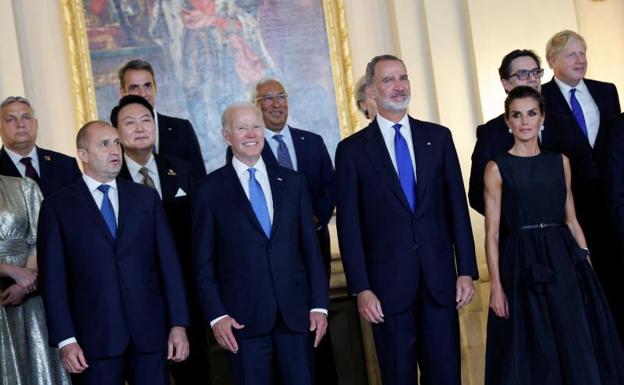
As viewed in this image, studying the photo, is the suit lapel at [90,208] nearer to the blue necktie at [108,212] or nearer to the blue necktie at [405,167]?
the blue necktie at [108,212]

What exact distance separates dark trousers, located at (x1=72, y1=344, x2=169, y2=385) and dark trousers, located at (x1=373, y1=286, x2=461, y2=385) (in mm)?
1013

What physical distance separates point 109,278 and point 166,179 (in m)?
0.90

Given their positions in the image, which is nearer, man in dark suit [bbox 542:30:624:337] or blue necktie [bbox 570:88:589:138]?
man in dark suit [bbox 542:30:624:337]

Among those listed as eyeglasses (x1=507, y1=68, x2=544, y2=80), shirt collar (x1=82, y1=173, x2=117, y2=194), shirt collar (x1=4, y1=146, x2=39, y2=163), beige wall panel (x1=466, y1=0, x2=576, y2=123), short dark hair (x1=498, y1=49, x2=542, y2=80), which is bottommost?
shirt collar (x1=82, y1=173, x2=117, y2=194)

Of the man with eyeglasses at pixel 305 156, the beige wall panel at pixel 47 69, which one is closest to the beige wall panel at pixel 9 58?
the beige wall panel at pixel 47 69

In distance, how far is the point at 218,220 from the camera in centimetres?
475

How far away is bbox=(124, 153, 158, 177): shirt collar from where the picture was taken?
5.35 metres

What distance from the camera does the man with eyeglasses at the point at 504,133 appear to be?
5473 mm

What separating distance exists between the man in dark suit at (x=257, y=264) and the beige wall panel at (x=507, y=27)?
265 cm

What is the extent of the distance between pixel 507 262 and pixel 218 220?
141 cm

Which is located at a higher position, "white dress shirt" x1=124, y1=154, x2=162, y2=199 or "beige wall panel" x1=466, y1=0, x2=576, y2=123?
"beige wall panel" x1=466, y1=0, x2=576, y2=123

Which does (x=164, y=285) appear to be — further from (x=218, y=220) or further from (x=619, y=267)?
Answer: (x=619, y=267)

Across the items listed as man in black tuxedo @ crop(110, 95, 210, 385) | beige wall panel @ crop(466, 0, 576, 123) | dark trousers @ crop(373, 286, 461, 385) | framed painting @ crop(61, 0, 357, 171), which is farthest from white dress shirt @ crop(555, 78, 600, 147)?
man in black tuxedo @ crop(110, 95, 210, 385)

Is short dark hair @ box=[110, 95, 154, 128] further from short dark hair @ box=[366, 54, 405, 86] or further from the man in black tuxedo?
short dark hair @ box=[366, 54, 405, 86]
